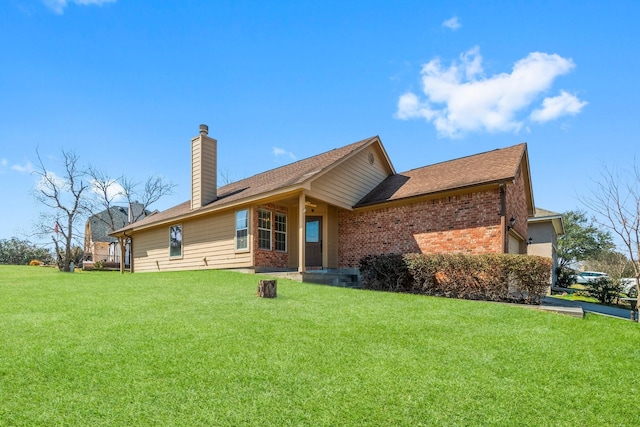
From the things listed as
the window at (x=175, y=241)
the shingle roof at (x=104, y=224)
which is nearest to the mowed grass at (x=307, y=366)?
the window at (x=175, y=241)

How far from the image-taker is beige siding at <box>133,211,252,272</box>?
543 inches

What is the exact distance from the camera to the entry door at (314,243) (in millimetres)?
14328

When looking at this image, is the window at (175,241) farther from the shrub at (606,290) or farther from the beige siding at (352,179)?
the shrub at (606,290)

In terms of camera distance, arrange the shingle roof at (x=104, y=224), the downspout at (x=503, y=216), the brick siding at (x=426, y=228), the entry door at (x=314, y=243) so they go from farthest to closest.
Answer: the shingle roof at (x=104, y=224) < the entry door at (x=314, y=243) < the brick siding at (x=426, y=228) < the downspout at (x=503, y=216)

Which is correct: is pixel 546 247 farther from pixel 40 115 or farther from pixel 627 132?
pixel 40 115

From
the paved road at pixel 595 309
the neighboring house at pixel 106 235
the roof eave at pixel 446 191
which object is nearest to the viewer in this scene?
the paved road at pixel 595 309

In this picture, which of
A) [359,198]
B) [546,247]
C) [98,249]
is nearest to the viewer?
[359,198]

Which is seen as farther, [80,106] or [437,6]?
[80,106]

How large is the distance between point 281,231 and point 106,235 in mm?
26335

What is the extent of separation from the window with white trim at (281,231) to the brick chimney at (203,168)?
3.38 meters

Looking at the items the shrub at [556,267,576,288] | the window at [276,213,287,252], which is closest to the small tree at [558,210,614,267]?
the shrub at [556,267,576,288]

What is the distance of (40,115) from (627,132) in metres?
18.8

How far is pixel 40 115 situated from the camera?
42.1ft

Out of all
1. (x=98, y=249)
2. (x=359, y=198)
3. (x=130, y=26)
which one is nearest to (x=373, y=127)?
(x=359, y=198)
